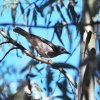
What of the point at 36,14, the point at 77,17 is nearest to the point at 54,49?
the point at 36,14

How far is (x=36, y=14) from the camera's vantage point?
155 cm

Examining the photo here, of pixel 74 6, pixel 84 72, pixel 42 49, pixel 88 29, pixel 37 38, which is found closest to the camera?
pixel 84 72

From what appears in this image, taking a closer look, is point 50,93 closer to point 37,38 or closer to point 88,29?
point 88,29

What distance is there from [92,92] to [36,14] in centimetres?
53

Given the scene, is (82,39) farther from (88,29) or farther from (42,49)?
(42,49)

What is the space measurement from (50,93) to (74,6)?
53cm

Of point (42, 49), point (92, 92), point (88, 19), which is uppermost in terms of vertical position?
point (88, 19)

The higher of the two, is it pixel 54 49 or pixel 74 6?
pixel 74 6

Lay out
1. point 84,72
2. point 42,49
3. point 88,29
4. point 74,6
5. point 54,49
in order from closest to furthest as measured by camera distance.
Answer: point 84,72
point 88,29
point 74,6
point 42,49
point 54,49

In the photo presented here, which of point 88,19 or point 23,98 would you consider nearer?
point 23,98

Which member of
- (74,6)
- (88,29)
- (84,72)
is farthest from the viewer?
(74,6)

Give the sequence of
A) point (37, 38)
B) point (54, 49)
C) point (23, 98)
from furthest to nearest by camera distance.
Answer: point (54, 49) → point (37, 38) → point (23, 98)

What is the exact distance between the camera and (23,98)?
109cm

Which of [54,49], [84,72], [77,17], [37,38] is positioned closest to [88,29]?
[77,17]
